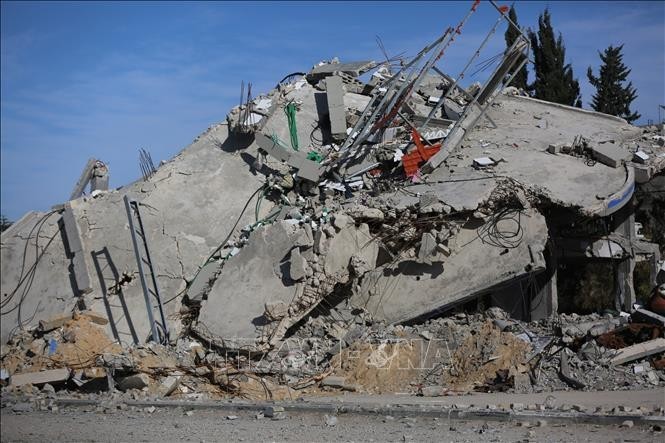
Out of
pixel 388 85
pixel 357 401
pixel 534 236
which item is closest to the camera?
pixel 357 401

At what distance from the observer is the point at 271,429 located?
27.0ft

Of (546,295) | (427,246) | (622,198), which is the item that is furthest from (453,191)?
(546,295)

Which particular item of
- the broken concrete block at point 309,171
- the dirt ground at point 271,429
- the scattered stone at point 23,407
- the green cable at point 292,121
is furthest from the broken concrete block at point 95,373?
the green cable at point 292,121

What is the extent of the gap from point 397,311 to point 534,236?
2.35 meters

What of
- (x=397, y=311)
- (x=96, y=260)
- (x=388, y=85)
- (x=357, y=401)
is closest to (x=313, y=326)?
(x=397, y=311)

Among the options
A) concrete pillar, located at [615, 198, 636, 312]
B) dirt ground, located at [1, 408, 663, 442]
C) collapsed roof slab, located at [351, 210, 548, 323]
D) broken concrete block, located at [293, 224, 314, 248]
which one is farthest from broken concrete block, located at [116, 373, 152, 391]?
concrete pillar, located at [615, 198, 636, 312]

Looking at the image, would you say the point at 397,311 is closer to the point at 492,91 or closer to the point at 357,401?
the point at 357,401

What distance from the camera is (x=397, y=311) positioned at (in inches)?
489

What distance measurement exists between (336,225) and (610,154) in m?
4.64

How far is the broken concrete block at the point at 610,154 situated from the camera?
12797 millimetres

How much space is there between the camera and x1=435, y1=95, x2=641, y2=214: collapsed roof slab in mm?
12242

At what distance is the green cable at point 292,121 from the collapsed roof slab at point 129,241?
1.03 m

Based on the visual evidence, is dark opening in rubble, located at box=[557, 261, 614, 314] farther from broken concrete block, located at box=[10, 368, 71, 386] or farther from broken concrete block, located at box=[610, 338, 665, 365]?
broken concrete block, located at box=[10, 368, 71, 386]

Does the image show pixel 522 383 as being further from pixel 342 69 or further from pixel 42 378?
pixel 342 69
